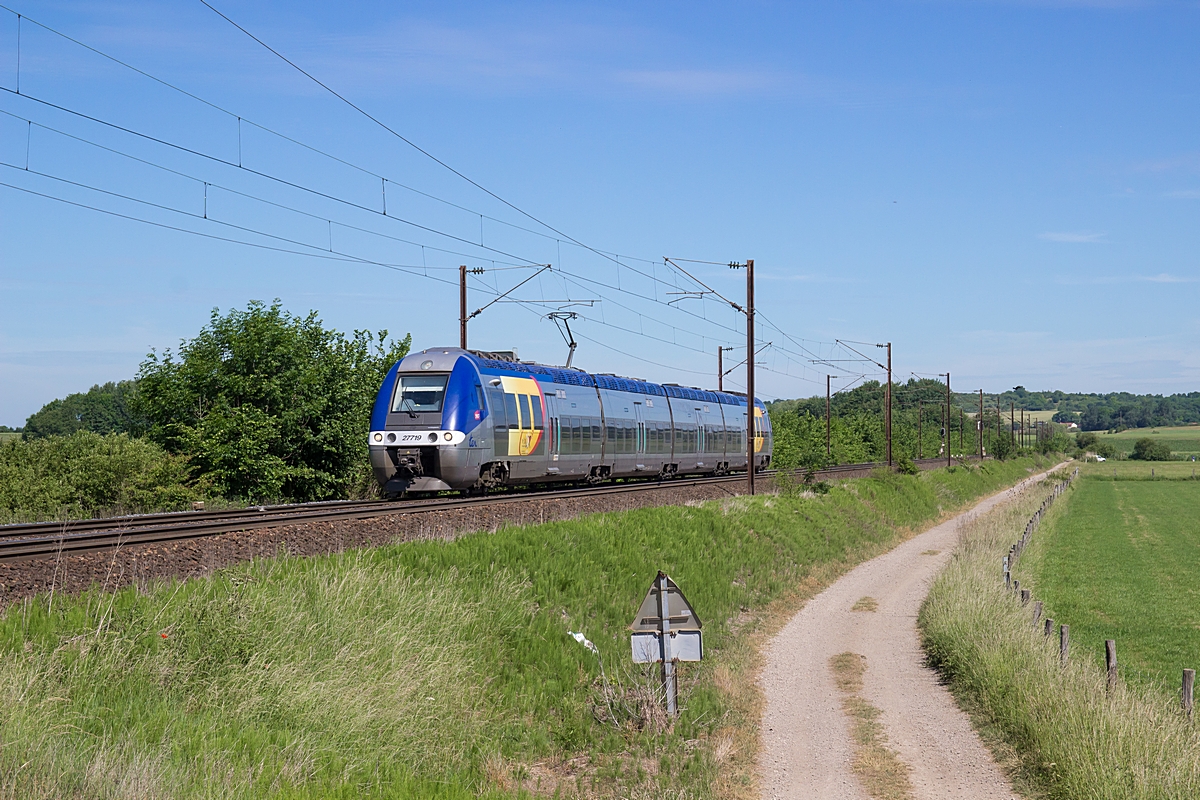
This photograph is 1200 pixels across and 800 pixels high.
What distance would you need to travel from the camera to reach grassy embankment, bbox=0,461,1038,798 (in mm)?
8359

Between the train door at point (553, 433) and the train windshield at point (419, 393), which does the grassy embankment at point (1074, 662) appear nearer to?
the train door at point (553, 433)

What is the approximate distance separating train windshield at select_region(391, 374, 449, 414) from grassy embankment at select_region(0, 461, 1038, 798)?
783 centimetres

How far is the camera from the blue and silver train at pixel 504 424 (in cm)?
2672

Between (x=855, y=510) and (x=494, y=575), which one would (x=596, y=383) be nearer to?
(x=855, y=510)

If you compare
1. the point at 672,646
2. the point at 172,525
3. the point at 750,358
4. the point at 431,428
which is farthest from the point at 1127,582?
the point at 172,525

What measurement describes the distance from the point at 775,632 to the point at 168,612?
13.6m

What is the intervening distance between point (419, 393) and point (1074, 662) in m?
16.8

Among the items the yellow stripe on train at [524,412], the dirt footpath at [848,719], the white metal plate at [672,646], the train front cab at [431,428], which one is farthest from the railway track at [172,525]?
the dirt footpath at [848,719]

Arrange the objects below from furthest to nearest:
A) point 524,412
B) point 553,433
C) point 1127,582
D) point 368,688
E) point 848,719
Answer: point 1127,582 < point 553,433 < point 524,412 < point 848,719 < point 368,688

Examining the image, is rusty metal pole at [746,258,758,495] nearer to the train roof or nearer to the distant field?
the train roof

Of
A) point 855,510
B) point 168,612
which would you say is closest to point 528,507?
point 168,612

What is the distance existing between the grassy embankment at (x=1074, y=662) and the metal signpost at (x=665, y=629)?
3.88 m

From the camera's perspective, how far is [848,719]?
1486 centimetres

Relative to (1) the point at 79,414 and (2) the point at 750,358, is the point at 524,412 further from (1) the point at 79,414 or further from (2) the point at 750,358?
(1) the point at 79,414
